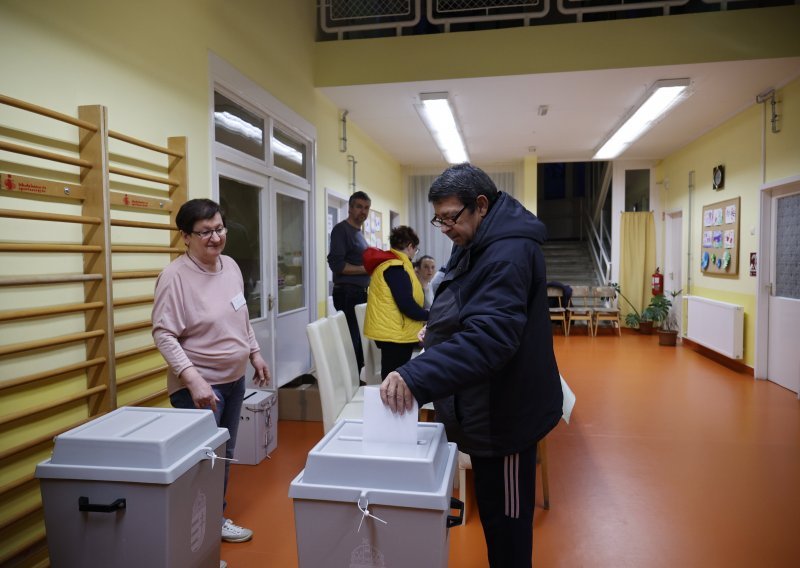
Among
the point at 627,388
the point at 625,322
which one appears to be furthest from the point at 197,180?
the point at 625,322

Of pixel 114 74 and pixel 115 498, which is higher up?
pixel 114 74

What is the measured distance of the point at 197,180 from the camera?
10.3 ft

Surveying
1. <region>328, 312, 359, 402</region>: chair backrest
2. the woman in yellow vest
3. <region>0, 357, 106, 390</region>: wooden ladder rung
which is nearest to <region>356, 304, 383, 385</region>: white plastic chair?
<region>328, 312, 359, 402</region>: chair backrest

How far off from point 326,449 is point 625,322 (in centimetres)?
877

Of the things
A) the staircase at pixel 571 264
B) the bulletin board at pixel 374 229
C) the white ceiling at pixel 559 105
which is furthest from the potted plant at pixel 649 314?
the bulletin board at pixel 374 229

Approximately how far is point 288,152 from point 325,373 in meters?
2.69

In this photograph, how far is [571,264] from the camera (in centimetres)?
1154

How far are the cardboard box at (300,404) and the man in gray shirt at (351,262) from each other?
2.01 feet

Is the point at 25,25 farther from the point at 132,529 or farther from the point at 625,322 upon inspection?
the point at 625,322

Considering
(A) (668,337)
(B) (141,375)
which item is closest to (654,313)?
(A) (668,337)

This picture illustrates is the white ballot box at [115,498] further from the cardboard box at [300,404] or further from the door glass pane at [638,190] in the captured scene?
the door glass pane at [638,190]

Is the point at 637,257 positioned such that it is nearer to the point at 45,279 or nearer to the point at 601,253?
the point at 601,253

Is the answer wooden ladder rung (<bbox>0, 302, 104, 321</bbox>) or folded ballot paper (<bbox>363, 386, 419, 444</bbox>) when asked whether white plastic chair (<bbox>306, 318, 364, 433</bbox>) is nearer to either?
wooden ladder rung (<bbox>0, 302, 104, 321</bbox>)

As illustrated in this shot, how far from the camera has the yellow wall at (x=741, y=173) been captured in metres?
5.14
